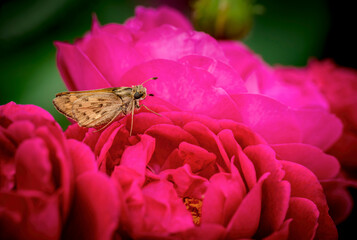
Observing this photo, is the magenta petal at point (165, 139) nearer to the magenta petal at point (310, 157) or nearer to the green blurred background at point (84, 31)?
the magenta petal at point (310, 157)

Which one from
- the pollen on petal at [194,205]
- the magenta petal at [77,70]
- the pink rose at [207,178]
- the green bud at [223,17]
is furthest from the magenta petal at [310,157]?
the green bud at [223,17]

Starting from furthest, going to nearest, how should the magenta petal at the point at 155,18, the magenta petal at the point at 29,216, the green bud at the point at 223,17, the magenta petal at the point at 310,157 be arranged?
1. the green bud at the point at 223,17
2. the magenta petal at the point at 155,18
3. the magenta petal at the point at 310,157
4. the magenta petal at the point at 29,216

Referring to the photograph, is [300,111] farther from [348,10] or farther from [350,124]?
[348,10]

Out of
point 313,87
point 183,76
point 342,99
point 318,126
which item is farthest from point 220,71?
point 342,99

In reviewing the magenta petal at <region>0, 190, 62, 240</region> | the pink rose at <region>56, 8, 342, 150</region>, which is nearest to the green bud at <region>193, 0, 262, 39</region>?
the pink rose at <region>56, 8, 342, 150</region>

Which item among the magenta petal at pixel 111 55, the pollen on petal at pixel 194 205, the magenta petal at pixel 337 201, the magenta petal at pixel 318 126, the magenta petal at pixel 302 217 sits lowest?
the magenta petal at pixel 337 201

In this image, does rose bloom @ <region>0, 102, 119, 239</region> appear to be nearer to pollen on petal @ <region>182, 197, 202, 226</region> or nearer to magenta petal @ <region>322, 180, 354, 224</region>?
pollen on petal @ <region>182, 197, 202, 226</region>

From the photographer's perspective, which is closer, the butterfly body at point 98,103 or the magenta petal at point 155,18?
the butterfly body at point 98,103
